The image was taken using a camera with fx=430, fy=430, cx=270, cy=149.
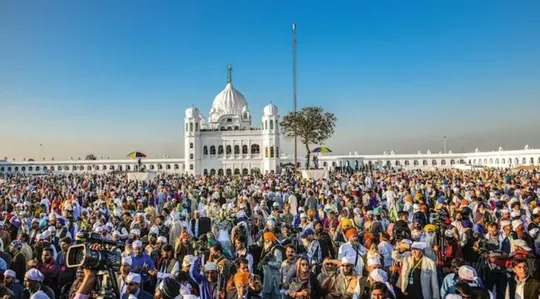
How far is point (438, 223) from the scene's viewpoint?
704 cm

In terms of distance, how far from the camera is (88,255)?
3.60 metres

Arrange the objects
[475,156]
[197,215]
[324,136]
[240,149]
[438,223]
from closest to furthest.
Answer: [438,223], [197,215], [324,136], [240,149], [475,156]

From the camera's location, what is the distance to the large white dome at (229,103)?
2862 inches

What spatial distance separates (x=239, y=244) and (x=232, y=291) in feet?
5.38

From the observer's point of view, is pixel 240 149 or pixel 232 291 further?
pixel 240 149

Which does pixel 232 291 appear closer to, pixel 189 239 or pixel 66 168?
pixel 189 239

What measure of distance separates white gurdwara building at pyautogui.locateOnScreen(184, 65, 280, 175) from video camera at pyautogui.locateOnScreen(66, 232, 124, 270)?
58.1 m

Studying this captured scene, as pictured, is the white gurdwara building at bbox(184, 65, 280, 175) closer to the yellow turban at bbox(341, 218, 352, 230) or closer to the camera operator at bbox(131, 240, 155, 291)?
the yellow turban at bbox(341, 218, 352, 230)

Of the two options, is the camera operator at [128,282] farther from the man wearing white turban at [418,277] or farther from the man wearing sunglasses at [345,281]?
the man wearing white turban at [418,277]

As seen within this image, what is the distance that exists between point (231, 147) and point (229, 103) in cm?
1178

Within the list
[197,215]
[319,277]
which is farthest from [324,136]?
[319,277]

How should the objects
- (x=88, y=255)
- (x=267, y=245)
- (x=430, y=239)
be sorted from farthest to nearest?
(x=430, y=239), (x=267, y=245), (x=88, y=255)

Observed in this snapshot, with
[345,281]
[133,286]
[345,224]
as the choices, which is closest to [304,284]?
[345,281]

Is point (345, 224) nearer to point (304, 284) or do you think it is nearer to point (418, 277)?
point (418, 277)
